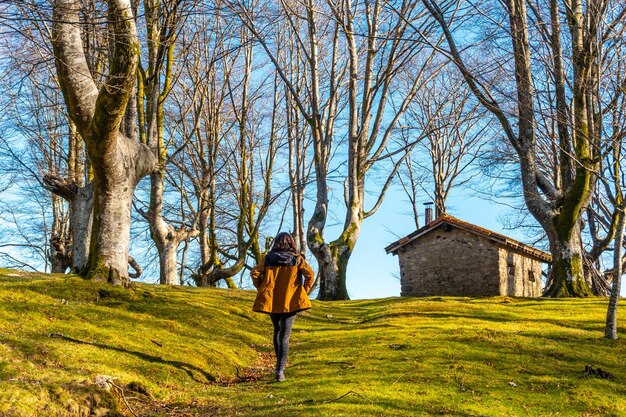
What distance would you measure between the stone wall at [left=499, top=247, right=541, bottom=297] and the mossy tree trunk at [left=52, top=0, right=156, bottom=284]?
1586 cm

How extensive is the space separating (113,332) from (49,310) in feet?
3.41

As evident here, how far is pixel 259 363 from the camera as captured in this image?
982cm

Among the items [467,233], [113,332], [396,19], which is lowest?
[113,332]

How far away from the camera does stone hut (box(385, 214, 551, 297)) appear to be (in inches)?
886

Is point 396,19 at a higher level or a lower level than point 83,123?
higher

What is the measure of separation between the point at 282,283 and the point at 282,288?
0.07 meters

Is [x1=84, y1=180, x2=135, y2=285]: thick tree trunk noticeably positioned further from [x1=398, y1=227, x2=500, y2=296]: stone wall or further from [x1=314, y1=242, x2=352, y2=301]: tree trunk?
[x1=398, y1=227, x2=500, y2=296]: stone wall

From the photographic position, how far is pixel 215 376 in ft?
26.6

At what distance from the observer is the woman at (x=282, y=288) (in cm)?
793

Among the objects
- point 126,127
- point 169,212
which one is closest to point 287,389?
point 126,127

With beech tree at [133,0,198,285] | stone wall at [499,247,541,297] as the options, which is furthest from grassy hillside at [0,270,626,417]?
stone wall at [499,247,541,297]

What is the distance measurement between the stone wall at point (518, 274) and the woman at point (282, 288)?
1610 cm

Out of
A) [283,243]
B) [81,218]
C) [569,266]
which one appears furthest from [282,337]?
[569,266]

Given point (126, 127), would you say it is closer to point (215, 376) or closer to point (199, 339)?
point (199, 339)
